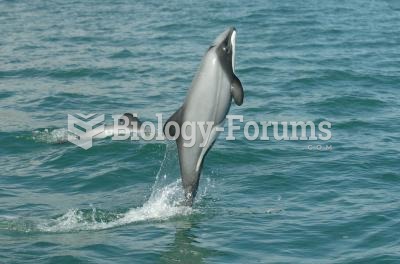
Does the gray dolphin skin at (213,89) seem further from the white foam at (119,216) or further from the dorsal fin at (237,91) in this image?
the white foam at (119,216)

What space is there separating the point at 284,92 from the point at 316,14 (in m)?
14.4

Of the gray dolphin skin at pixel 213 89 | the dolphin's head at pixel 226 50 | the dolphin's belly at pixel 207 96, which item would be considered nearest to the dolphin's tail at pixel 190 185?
the gray dolphin skin at pixel 213 89

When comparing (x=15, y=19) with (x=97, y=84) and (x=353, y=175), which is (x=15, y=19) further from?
(x=353, y=175)

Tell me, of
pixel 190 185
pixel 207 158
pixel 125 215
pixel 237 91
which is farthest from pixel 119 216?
pixel 207 158

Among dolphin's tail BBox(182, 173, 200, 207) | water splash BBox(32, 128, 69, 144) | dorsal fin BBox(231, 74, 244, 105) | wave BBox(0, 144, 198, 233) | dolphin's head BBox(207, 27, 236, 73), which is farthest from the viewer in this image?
water splash BBox(32, 128, 69, 144)

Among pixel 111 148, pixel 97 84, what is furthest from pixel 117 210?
pixel 97 84

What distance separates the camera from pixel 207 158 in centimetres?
1761

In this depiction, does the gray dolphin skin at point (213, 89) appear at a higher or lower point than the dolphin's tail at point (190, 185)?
higher

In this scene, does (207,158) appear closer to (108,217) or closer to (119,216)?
(119,216)

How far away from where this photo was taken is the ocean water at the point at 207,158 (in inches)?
503

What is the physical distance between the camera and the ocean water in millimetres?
12766

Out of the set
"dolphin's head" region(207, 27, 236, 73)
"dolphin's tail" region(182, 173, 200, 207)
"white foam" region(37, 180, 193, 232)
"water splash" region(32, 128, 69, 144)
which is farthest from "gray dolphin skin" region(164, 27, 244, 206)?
"water splash" region(32, 128, 69, 144)

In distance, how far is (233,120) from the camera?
20703 millimetres

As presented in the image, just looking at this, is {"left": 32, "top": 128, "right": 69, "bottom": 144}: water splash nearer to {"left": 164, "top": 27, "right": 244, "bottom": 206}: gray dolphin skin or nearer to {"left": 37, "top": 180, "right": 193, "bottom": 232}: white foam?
{"left": 37, "top": 180, "right": 193, "bottom": 232}: white foam
